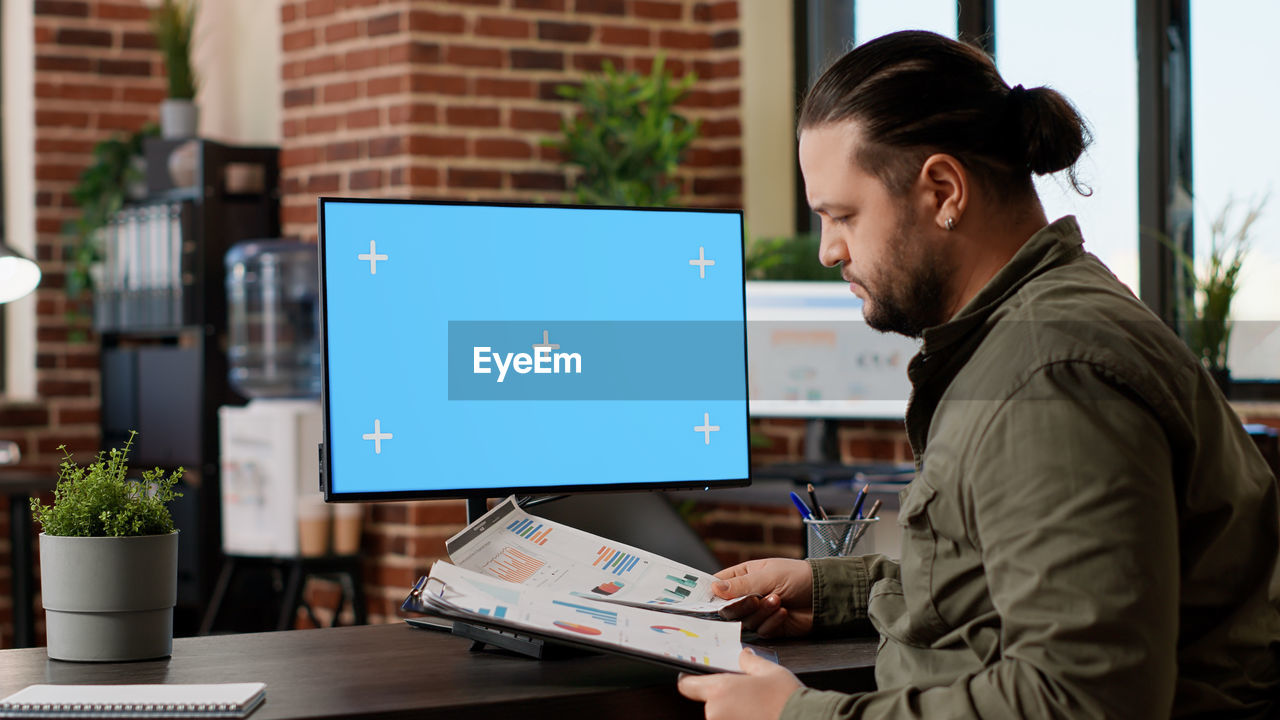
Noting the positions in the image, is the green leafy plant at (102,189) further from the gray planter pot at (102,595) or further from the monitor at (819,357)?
the gray planter pot at (102,595)

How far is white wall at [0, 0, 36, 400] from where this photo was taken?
464 centimetres

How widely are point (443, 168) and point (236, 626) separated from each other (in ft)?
4.75

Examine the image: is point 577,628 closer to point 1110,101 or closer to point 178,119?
point 1110,101

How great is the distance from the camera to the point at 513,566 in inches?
56.1

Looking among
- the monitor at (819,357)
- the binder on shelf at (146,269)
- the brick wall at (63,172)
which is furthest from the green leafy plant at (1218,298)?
the brick wall at (63,172)

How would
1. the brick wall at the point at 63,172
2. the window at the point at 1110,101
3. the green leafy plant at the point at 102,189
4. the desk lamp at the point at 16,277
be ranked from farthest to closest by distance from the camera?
the brick wall at the point at 63,172, the green leafy plant at the point at 102,189, the window at the point at 1110,101, the desk lamp at the point at 16,277

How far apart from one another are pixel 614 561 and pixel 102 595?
502 millimetres

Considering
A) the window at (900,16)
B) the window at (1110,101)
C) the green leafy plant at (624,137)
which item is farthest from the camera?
the window at (900,16)

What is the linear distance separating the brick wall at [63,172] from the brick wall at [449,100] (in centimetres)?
94

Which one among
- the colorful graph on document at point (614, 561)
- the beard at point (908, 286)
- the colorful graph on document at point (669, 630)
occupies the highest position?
the beard at point (908, 286)

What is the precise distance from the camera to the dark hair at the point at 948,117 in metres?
1.21

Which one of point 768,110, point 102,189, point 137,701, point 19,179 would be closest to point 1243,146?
point 768,110

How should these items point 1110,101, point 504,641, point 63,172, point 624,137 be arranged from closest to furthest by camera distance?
point 504,641, point 1110,101, point 624,137, point 63,172

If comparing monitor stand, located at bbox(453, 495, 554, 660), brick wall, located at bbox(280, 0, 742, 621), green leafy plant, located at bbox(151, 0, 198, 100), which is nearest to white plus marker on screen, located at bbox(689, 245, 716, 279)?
monitor stand, located at bbox(453, 495, 554, 660)
